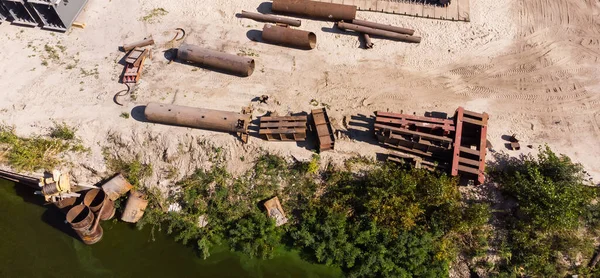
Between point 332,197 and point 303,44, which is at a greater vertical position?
point 303,44

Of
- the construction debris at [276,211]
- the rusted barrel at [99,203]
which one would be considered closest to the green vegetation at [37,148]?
the rusted barrel at [99,203]

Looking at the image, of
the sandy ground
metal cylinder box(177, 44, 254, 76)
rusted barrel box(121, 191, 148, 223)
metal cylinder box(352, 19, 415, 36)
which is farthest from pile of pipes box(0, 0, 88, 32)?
metal cylinder box(352, 19, 415, 36)

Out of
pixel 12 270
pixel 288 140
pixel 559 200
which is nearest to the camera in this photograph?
pixel 559 200

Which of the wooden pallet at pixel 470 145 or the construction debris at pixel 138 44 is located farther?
the construction debris at pixel 138 44

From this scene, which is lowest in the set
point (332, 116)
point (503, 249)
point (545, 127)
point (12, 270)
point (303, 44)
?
point (503, 249)

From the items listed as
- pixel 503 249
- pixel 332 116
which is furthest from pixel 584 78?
pixel 332 116

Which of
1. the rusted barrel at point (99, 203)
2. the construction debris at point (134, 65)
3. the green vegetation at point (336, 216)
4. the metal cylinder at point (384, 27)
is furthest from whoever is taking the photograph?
the metal cylinder at point (384, 27)

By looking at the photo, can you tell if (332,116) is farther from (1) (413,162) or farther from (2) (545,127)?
(2) (545,127)

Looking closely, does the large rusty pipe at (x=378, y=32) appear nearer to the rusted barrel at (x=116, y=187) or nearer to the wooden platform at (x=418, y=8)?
the wooden platform at (x=418, y=8)
